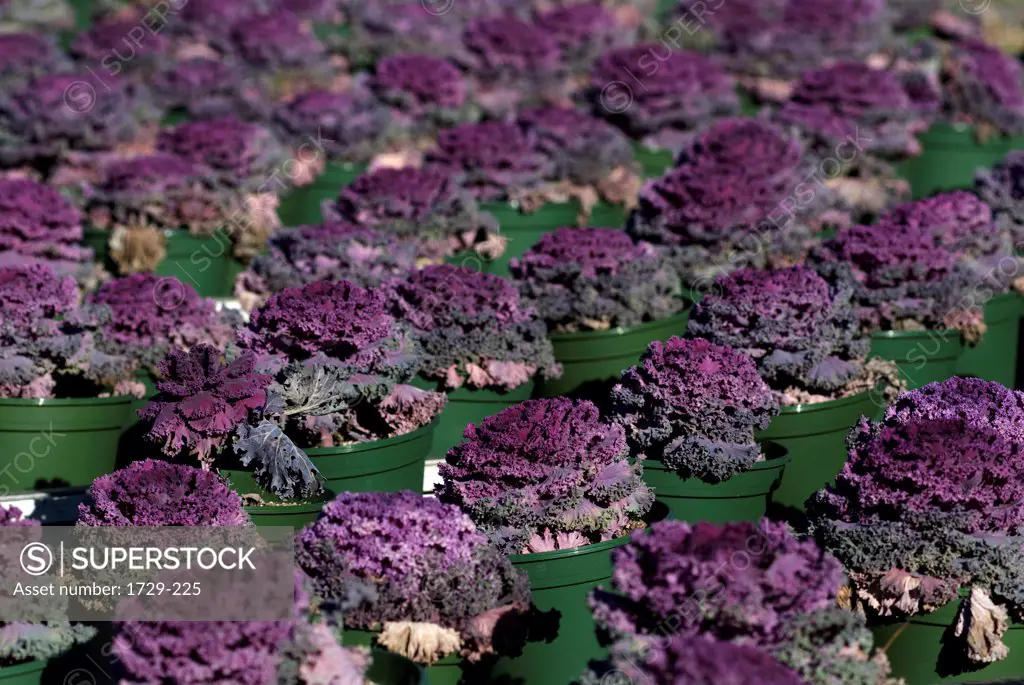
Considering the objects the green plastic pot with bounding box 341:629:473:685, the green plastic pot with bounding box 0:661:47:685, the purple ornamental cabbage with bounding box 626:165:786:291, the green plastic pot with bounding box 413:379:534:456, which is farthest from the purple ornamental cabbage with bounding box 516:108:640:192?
the green plastic pot with bounding box 0:661:47:685

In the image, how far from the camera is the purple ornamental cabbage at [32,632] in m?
4.02

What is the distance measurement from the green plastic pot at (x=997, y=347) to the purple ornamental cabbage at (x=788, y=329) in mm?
902

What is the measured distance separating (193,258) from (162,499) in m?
2.84

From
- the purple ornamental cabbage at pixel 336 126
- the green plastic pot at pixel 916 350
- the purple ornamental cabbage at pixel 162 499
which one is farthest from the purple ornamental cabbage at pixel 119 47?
the green plastic pot at pixel 916 350

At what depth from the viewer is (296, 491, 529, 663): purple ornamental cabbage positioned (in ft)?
13.3

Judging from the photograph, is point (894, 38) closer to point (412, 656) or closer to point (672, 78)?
point (672, 78)

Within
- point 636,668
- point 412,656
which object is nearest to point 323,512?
point 412,656

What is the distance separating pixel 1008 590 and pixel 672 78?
4.54 m

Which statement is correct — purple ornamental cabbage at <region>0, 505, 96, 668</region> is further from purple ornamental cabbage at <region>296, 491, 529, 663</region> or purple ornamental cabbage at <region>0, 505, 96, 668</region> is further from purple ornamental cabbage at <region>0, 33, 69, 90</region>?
purple ornamental cabbage at <region>0, 33, 69, 90</region>

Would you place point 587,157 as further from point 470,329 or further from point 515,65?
point 470,329

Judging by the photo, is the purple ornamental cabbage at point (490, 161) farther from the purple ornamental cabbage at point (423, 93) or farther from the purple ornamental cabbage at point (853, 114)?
the purple ornamental cabbage at point (853, 114)

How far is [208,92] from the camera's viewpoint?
8570mm

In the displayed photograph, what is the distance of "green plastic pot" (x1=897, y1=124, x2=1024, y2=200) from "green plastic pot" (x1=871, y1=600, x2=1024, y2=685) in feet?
14.5

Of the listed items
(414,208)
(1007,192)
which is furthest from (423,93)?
(1007,192)
